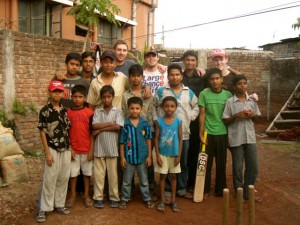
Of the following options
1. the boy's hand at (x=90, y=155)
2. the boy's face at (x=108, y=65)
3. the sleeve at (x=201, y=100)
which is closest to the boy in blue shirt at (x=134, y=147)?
the boy's hand at (x=90, y=155)

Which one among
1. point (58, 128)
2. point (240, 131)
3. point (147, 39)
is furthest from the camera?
point (147, 39)

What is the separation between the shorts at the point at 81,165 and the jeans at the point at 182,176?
960mm

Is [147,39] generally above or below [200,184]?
above

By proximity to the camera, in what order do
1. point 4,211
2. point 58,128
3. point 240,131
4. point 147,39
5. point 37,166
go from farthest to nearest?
point 147,39 < point 37,166 < point 240,131 < point 4,211 < point 58,128

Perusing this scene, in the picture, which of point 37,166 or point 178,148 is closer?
point 178,148

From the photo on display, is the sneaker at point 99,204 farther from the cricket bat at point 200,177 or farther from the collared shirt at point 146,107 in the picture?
the cricket bat at point 200,177

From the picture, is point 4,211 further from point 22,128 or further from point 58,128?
point 22,128

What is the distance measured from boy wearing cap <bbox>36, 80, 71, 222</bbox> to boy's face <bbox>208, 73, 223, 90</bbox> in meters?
1.77

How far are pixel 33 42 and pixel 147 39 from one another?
9.19 meters

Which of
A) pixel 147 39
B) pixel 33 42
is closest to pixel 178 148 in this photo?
pixel 33 42

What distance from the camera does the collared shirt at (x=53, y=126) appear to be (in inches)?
136

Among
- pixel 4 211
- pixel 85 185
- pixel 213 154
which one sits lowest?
pixel 4 211

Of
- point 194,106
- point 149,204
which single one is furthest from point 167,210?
point 194,106

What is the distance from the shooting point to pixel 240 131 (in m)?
4.06
